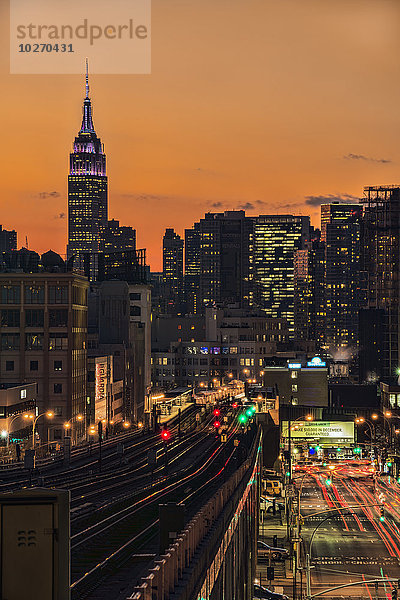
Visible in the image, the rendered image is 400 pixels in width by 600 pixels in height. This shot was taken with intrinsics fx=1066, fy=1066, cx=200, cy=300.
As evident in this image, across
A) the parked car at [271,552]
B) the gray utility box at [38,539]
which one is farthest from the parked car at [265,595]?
the gray utility box at [38,539]

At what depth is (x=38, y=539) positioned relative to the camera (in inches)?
528

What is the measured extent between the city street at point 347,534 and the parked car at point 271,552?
1557 mm

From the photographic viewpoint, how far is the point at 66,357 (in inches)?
5842

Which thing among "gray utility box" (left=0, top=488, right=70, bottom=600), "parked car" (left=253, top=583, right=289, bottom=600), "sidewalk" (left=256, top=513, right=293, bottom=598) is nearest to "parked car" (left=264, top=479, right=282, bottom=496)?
"sidewalk" (left=256, top=513, right=293, bottom=598)

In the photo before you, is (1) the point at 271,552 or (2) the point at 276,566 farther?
(1) the point at 271,552

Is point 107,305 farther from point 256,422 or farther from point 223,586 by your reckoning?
point 223,586

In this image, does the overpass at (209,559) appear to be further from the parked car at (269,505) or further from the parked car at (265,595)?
the parked car at (269,505)

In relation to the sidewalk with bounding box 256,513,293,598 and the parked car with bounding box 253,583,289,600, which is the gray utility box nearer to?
the parked car with bounding box 253,583,289,600

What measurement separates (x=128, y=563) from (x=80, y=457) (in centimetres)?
6653

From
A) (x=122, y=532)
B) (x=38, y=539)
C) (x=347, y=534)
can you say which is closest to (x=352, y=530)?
(x=347, y=534)

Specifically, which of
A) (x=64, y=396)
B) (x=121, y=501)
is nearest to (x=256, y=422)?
(x=64, y=396)

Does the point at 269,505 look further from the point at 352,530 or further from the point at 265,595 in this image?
the point at 265,595

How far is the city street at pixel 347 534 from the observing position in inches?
3221

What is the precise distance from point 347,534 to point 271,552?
20.3 meters
